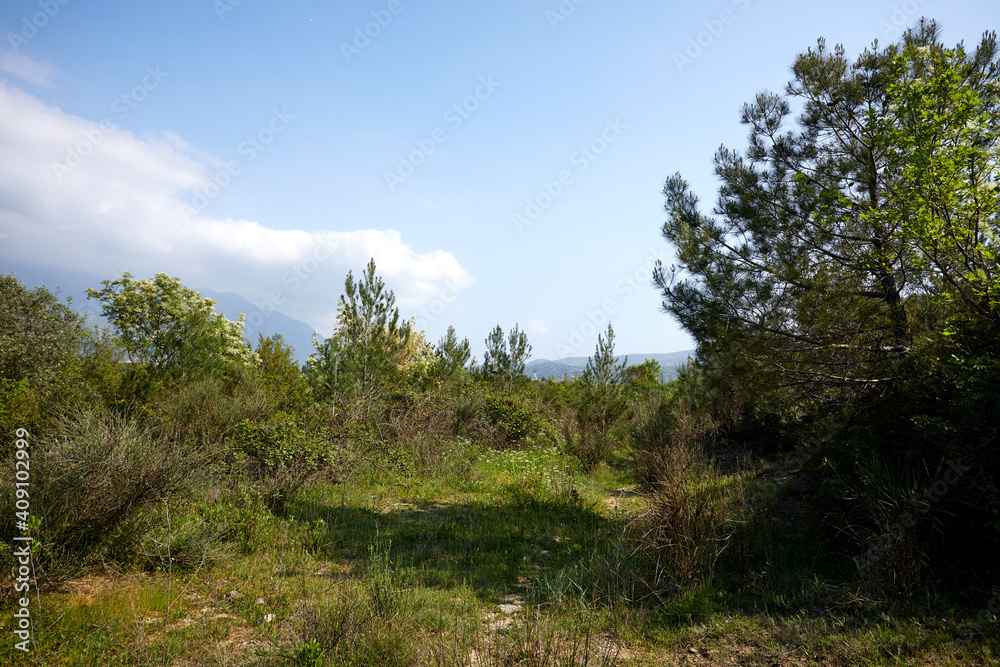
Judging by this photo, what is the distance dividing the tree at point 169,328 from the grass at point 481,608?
5.77 m

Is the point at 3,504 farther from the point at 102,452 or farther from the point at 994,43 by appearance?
the point at 994,43

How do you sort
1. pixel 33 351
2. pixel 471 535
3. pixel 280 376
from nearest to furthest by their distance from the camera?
pixel 471 535, pixel 33 351, pixel 280 376

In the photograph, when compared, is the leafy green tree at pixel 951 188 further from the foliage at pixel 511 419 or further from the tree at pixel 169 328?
the tree at pixel 169 328

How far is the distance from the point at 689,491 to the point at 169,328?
12.7 m

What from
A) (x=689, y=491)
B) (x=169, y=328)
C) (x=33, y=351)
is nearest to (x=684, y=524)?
(x=689, y=491)

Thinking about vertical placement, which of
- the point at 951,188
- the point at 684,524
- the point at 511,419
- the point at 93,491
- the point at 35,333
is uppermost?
the point at 951,188

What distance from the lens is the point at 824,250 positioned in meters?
6.21

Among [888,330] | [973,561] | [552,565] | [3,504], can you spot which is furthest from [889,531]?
[3,504]

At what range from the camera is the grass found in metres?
2.90

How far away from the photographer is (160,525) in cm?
445

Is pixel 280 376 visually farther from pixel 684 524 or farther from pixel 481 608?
pixel 684 524

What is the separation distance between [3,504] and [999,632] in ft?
24.6

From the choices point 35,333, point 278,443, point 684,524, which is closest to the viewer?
point 684,524

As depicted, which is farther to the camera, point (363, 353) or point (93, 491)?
point (363, 353)
